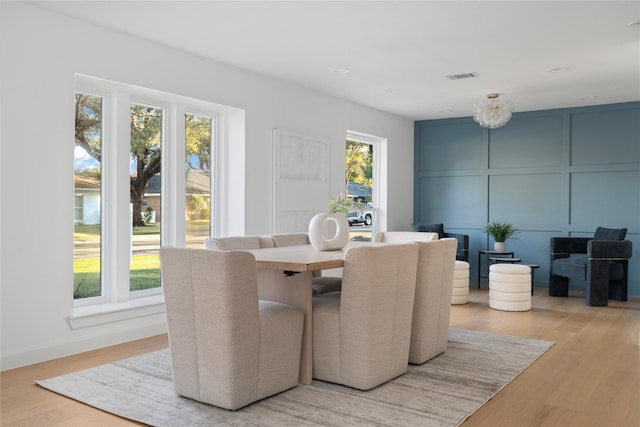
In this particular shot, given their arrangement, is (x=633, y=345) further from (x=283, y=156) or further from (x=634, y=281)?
(x=283, y=156)

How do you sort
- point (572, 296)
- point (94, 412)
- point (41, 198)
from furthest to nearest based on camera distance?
point (572, 296), point (41, 198), point (94, 412)

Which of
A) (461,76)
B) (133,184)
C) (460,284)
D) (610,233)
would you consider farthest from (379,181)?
(133,184)

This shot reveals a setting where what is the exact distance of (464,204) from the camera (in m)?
8.32

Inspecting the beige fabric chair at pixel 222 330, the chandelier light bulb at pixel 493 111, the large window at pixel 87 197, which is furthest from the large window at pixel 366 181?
the beige fabric chair at pixel 222 330

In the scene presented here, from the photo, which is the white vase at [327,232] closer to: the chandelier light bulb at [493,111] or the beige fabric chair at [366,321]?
the beige fabric chair at [366,321]

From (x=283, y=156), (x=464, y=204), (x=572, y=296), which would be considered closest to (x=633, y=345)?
(x=572, y=296)

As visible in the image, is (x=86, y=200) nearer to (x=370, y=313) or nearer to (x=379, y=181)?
(x=370, y=313)

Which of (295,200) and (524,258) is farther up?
(295,200)

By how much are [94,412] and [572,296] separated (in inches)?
231

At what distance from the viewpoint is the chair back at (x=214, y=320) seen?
271cm

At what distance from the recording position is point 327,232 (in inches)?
156

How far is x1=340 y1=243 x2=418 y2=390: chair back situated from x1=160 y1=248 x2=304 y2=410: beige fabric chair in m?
0.33

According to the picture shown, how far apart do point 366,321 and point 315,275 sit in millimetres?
1681

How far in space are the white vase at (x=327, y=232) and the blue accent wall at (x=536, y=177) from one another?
474 centimetres
